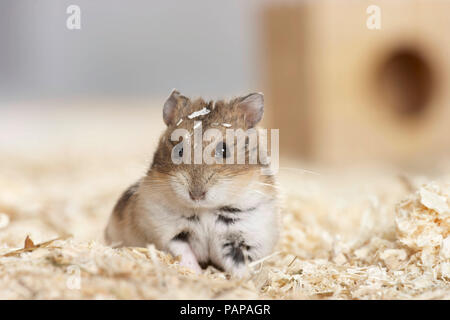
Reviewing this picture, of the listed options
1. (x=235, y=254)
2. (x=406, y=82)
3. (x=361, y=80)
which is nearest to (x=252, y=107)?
(x=235, y=254)

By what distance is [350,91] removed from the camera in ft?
18.7

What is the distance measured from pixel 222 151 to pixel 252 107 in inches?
11.1

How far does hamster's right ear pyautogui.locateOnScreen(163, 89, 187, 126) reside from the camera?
232 centimetres

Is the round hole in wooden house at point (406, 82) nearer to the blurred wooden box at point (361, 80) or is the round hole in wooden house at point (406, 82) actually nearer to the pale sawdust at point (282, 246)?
the blurred wooden box at point (361, 80)

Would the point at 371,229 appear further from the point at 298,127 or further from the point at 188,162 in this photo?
the point at 298,127

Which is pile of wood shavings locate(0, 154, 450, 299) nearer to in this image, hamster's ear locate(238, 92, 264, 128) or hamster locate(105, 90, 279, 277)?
hamster locate(105, 90, 279, 277)

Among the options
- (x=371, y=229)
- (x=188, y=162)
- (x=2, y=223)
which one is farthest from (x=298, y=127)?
(x=188, y=162)

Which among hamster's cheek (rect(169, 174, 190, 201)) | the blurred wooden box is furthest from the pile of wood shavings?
the blurred wooden box

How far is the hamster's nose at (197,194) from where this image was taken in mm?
2047

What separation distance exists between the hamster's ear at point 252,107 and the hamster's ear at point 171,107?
0.87 feet

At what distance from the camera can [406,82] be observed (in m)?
6.27

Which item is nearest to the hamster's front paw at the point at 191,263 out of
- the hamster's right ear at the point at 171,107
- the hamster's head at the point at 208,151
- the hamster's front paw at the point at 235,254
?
the hamster's front paw at the point at 235,254

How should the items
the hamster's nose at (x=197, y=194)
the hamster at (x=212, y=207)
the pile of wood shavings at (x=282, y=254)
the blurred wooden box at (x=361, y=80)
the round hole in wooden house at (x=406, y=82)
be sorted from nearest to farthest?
the pile of wood shavings at (x=282, y=254) < the hamster's nose at (x=197, y=194) < the hamster at (x=212, y=207) < the blurred wooden box at (x=361, y=80) < the round hole in wooden house at (x=406, y=82)

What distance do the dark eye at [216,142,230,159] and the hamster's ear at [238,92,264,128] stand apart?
218 mm
